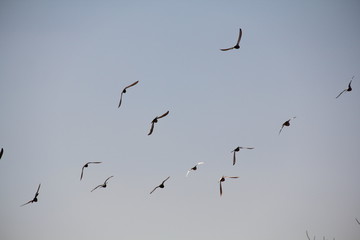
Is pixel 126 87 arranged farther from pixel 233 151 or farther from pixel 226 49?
pixel 233 151

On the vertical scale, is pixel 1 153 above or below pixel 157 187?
above

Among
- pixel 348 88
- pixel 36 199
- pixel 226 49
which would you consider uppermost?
pixel 226 49

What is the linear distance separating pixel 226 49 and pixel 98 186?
13.9 metres

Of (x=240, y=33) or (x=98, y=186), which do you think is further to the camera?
(x=98, y=186)

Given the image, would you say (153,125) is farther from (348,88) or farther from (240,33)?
(348,88)

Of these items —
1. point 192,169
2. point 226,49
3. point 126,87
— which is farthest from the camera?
point 192,169

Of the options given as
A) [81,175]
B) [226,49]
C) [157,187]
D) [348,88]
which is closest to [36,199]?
[81,175]

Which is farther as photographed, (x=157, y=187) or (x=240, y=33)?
(x=157, y=187)

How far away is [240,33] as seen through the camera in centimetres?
2153

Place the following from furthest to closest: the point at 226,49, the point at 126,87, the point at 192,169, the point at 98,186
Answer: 1. the point at 98,186
2. the point at 192,169
3. the point at 126,87
4. the point at 226,49

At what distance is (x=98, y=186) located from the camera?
26.3m

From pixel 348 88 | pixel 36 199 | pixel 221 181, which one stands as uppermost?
pixel 348 88

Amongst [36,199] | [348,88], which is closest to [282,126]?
[348,88]

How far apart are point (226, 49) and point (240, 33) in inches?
63.3
